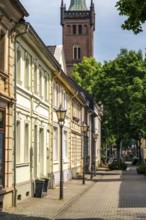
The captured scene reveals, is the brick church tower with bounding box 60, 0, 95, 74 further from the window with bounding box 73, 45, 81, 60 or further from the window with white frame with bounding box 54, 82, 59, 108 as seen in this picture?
the window with white frame with bounding box 54, 82, 59, 108

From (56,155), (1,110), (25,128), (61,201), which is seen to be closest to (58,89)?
(56,155)

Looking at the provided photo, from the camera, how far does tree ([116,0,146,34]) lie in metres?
10.8

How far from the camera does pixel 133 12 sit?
11.3 meters

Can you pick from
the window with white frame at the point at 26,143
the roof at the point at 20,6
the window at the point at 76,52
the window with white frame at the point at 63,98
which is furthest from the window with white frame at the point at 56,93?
the window at the point at 76,52

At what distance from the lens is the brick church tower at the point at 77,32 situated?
4338 inches

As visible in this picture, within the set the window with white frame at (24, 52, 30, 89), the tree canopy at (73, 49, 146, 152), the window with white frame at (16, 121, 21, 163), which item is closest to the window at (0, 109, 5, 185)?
the window with white frame at (16, 121, 21, 163)

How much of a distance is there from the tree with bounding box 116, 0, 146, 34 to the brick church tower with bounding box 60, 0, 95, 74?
319 feet

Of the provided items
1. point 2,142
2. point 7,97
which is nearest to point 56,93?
point 7,97

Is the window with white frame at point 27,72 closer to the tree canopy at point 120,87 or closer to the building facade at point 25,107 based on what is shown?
the building facade at point 25,107

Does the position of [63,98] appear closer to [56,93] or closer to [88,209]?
[56,93]

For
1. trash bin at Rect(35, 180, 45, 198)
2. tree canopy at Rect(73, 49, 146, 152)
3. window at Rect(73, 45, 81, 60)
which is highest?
window at Rect(73, 45, 81, 60)

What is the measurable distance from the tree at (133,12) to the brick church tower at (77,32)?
97246 millimetres

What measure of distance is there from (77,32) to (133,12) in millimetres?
102745

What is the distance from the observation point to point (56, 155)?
30.5 meters
